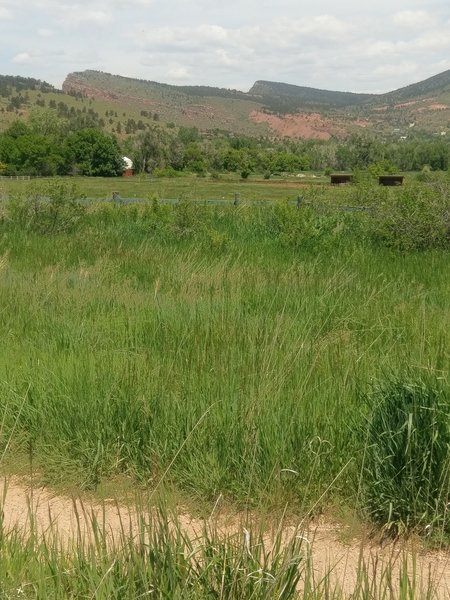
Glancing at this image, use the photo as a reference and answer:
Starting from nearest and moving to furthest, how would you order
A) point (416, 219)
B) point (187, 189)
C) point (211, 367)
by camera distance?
point (211, 367) → point (416, 219) → point (187, 189)

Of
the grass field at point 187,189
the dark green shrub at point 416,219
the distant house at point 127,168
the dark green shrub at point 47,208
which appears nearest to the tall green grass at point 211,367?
the dark green shrub at point 416,219

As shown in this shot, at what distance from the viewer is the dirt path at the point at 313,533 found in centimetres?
357

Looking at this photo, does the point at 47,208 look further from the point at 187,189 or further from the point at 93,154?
the point at 93,154

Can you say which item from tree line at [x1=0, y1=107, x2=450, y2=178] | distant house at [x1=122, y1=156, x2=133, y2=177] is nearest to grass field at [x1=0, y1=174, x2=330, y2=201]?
tree line at [x1=0, y1=107, x2=450, y2=178]

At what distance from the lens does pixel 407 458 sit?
4.15 meters

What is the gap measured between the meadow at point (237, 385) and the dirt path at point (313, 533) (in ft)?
0.40

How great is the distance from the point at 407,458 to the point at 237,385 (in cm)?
132

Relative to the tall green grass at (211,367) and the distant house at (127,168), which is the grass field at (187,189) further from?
the distant house at (127,168)

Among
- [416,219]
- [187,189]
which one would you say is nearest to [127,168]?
[187,189]

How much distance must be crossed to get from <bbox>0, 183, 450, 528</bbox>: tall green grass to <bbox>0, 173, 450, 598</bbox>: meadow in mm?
14

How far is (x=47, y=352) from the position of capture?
21.4ft

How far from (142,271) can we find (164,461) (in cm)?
639

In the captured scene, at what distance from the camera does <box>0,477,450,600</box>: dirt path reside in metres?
3.57

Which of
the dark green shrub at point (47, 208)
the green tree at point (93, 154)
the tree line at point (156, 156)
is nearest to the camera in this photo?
the dark green shrub at point (47, 208)
